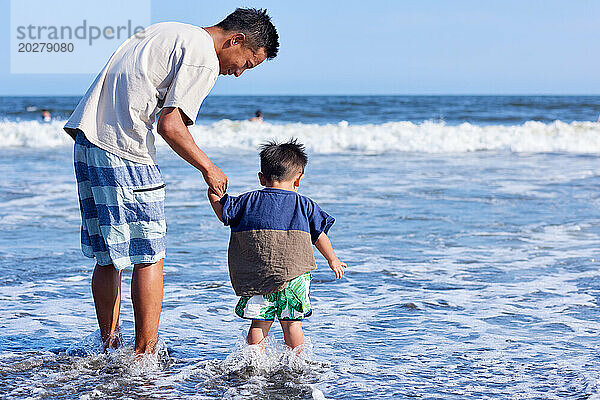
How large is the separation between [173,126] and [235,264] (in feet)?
2.40

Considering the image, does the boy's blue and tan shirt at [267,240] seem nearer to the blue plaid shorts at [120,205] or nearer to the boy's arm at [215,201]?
the boy's arm at [215,201]

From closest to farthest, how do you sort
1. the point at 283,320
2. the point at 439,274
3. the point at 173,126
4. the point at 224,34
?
1. the point at 173,126
2. the point at 224,34
3. the point at 283,320
4. the point at 439,274

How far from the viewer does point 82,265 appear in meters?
5.43

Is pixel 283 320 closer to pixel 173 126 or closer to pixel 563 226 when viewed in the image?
pixel 173 126

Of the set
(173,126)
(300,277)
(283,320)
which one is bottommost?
(283,320)

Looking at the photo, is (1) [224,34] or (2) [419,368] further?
(2) [419,368]

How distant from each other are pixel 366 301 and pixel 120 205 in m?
1.98

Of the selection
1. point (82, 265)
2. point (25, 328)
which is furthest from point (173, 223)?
point (25, 328)

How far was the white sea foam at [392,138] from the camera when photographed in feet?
53.2

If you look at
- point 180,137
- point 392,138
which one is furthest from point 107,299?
point 392,138

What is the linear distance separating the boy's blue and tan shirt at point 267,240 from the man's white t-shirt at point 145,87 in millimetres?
499

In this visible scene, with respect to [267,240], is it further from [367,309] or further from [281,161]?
[367,309]

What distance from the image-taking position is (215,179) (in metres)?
2.99

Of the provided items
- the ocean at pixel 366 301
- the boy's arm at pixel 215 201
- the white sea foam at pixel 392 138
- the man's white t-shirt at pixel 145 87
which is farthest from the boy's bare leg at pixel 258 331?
the white sea foam at pixel 392 138
